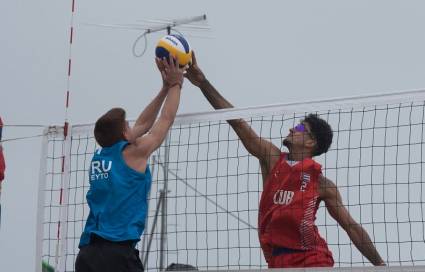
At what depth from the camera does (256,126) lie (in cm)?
1067

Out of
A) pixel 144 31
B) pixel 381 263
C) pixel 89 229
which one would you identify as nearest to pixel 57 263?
pixel 89 229

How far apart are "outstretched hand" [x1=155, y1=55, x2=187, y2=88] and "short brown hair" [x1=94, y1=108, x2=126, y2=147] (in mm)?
618

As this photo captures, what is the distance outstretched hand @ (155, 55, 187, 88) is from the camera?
8.26 metres

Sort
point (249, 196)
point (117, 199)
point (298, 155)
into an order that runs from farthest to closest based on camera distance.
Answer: point (249, 196), point (298, 155), point (117, 199)

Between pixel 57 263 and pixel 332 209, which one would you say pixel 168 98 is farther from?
pixel 57 263

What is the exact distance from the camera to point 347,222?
870 centimetres

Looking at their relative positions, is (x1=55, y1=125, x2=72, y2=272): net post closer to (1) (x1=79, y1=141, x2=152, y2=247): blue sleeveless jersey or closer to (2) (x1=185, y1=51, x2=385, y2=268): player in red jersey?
(2) (x1=185, y1=51, x2=385, y2=268): player in red jersey

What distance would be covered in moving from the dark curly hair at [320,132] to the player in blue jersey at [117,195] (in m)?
1.62

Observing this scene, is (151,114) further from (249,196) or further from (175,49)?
(249,196)

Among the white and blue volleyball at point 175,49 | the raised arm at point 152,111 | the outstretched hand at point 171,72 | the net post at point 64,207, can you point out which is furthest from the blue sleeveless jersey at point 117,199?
the net post at point 64,207

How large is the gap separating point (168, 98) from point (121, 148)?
63cm

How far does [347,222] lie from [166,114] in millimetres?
1879

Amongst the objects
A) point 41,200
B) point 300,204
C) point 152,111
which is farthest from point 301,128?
point 41,200

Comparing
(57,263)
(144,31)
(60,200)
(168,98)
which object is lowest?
(57,263)
